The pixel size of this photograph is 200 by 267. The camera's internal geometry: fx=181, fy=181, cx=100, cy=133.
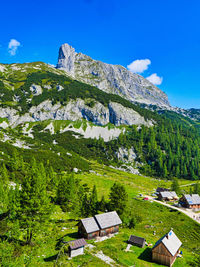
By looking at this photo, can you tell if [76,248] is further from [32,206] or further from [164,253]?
[164,253]

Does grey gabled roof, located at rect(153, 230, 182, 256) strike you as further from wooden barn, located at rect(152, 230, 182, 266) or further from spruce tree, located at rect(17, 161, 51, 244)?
spruce tree, located at rect(17, 161, 51, 244)

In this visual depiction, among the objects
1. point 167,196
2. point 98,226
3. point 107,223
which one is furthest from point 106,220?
point 167,196

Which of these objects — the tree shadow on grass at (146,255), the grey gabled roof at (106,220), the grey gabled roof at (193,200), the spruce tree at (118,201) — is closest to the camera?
the tree shadow on grass at (146,255)

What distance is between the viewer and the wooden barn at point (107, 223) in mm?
48372

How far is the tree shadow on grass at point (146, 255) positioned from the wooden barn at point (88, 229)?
39.7 ft

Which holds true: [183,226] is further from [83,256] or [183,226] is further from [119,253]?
[83,256]

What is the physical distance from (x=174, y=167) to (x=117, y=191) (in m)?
152

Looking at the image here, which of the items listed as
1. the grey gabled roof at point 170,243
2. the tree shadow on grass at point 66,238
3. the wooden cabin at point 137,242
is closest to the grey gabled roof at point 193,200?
the grey gabled roof at point 170,243

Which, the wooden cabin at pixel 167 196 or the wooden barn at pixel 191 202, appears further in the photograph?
the wooden cabin at pixel 167 196

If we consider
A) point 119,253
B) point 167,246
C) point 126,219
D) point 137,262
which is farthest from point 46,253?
point 126,219

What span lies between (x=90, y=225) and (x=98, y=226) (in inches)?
105

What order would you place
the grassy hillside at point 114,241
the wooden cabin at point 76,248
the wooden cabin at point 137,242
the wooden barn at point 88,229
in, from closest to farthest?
the grassy hillside at point 114,241, the wooden cabin at point 76,248, the wooden cabin at point 137,242, the wooden barn at point 88,229

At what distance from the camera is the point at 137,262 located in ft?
120

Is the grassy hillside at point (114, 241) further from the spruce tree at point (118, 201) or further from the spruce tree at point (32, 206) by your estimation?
the spruce tree at point (118, 201)
